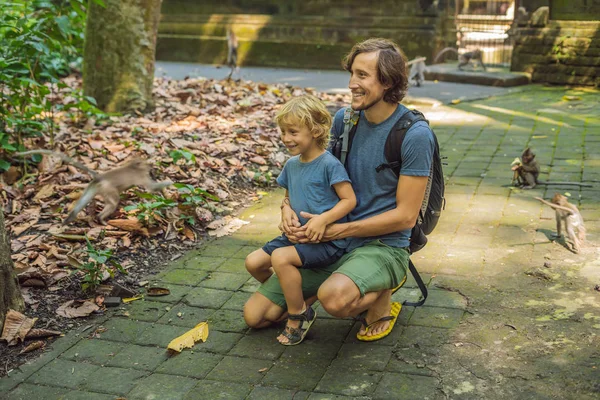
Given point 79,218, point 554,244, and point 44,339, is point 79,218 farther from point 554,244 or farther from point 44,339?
point 554,244

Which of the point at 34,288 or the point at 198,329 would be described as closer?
the point at 198,329

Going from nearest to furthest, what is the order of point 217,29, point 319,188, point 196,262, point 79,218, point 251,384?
point 251,384
point 319,188
point 196,262
point 79,218
point 217,29

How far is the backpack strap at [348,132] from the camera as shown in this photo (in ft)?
12.5

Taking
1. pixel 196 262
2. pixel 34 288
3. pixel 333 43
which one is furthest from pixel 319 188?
pixel 333 43

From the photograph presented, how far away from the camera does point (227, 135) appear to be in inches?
316

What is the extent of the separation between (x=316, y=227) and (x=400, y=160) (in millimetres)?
527

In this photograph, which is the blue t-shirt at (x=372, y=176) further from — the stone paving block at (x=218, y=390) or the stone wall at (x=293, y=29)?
the stone wall at (x=293, y=29)

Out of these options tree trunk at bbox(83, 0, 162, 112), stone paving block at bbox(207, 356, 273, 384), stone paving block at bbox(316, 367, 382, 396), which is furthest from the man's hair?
tree trunk at bbox(83, 0, 162, 112)

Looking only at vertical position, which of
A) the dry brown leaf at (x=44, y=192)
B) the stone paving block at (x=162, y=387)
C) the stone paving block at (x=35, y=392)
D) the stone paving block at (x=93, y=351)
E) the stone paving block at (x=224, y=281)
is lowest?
the stone paving block at (x=35, y=392)

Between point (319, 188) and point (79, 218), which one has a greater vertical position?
point (319, 188)

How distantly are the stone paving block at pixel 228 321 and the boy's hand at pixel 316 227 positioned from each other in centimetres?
71

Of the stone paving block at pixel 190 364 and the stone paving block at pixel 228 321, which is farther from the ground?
the stone paving block at pixel 228 321

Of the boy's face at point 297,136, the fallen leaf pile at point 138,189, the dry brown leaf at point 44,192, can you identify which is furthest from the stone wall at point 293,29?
the boy's face at point 297,136

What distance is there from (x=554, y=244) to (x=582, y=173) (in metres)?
2.04
